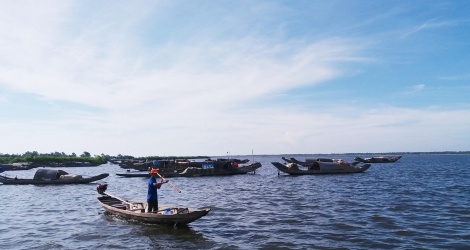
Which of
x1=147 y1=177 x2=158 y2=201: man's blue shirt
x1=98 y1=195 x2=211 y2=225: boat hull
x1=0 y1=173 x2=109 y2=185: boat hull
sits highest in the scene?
x1=147 y1=177 x2=158 y2=201: man's blue shirt

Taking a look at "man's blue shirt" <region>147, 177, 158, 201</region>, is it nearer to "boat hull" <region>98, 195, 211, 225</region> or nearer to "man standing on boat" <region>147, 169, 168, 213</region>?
"man standing on boat" <region>147, 169, 168, 213</region>

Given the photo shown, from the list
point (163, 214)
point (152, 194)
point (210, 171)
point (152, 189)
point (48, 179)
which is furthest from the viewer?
point (210, 171)

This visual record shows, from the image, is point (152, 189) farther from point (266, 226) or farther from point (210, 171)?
point (210, 171)

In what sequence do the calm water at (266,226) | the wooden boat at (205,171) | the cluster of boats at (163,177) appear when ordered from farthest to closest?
the wooden boat at (205,171) → the cluster of boats at (163,177) → the calm water at (266,226)

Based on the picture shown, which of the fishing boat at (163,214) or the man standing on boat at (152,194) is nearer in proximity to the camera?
the fishing boat at (163,214)

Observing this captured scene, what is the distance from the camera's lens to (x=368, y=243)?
1323 centimetres

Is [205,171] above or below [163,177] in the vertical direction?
below

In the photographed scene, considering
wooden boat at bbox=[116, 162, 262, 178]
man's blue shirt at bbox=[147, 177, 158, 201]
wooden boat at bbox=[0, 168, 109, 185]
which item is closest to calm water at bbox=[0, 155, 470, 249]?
man's blue shirt at bbox=[147, 177, 158, 201]

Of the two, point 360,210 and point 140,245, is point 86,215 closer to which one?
point 140,245

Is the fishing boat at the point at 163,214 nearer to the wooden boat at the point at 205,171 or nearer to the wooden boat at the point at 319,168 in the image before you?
the wooden boat at the point at 205,171

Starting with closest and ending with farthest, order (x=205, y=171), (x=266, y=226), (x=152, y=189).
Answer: (x=266, y=226)
(x=152, y=189)
(x=205, y=171)

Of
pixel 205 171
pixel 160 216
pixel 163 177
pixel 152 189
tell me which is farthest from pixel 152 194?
pixel 205 171

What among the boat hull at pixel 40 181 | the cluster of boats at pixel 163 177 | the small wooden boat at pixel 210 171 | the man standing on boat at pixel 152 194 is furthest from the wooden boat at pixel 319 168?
the man standing on boat at pixel 152 194

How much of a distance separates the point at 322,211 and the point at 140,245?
10.7 m
